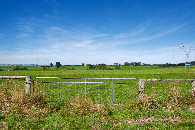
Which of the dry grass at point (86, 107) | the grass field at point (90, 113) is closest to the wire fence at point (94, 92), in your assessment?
the dry grass at point (86, 107)

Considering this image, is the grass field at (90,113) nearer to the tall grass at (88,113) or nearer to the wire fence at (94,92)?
the tall grass at (88,113)

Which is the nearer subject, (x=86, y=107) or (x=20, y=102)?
(x=86, y=107)

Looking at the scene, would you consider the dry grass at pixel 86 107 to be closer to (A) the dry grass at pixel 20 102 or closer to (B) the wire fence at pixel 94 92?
(B) the wire fence at pixel 94 92

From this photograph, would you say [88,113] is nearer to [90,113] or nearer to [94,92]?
[90,113]

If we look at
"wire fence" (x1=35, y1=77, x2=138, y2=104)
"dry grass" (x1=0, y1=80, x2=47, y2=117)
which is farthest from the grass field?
"wire fence" (x1=35, y1=77, x2=138, y2=104)

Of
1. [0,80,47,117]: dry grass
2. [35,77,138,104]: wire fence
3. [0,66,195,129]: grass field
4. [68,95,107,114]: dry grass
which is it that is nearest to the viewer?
[0,66,195,129]: grass field

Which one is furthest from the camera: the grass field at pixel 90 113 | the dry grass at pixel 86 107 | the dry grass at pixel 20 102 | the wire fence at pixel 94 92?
the wire fence at pixel 94 92

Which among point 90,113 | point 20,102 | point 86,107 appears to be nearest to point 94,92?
point 86,107

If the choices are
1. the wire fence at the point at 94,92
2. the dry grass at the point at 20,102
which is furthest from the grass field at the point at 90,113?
A: the wire fence at the point at 94,92

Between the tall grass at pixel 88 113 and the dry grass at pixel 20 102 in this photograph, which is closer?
the tall grass at pixel 88 113

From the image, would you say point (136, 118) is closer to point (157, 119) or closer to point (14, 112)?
point (157, 119)

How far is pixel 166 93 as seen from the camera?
534 cm

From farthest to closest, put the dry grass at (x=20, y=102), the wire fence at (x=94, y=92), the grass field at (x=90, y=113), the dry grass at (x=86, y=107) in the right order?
the wire fence at (x=94, y=92) → the dry grass at (x=86, y=107) → the dry grass at (x=20, y=102) → the grass field at (x=90, y=113)

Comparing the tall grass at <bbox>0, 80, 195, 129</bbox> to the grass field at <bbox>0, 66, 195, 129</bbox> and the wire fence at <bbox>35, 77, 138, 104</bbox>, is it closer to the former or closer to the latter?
the grass field at <bbox>0, 66, 195, 129</bbox>
